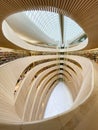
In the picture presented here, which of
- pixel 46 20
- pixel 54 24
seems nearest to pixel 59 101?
pixel 46 20

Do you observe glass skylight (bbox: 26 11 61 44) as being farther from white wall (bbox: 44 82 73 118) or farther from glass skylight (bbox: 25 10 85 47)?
white wall (bbox: 44 82 73 118)

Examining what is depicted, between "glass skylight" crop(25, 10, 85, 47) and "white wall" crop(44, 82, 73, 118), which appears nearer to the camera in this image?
"white wall" crop(44, 82, 73, 118)

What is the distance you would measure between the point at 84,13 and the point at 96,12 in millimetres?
303

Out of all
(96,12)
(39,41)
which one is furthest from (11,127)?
(39,41)

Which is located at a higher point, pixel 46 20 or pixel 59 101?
pixel 46 20

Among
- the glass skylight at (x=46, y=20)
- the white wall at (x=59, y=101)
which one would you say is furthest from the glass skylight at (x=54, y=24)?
the white wall at (x=59, y=101)

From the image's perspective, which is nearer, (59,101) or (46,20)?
(59,101)

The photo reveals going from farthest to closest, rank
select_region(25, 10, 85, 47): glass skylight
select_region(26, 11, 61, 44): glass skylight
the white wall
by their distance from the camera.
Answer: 1. select_region(25, 10, 85, 47): glass skylight
2. select_region(26, 11, 61, 44): glass skylight
3. the white wall

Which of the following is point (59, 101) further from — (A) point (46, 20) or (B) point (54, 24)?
(B) point (54, 24)

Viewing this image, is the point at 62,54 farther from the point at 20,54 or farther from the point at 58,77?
the point at 20,54

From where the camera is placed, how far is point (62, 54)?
59.6 feet

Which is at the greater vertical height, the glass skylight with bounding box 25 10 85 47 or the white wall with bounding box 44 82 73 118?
the glass skylight with bounding box 25 10 85 47

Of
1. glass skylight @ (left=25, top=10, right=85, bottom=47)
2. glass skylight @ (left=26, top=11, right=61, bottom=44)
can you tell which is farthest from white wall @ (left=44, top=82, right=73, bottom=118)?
glass skylight @ (left=26, top=11, right=61, bottom=44)

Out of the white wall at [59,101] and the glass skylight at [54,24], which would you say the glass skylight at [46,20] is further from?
the white wall at [59,101]
